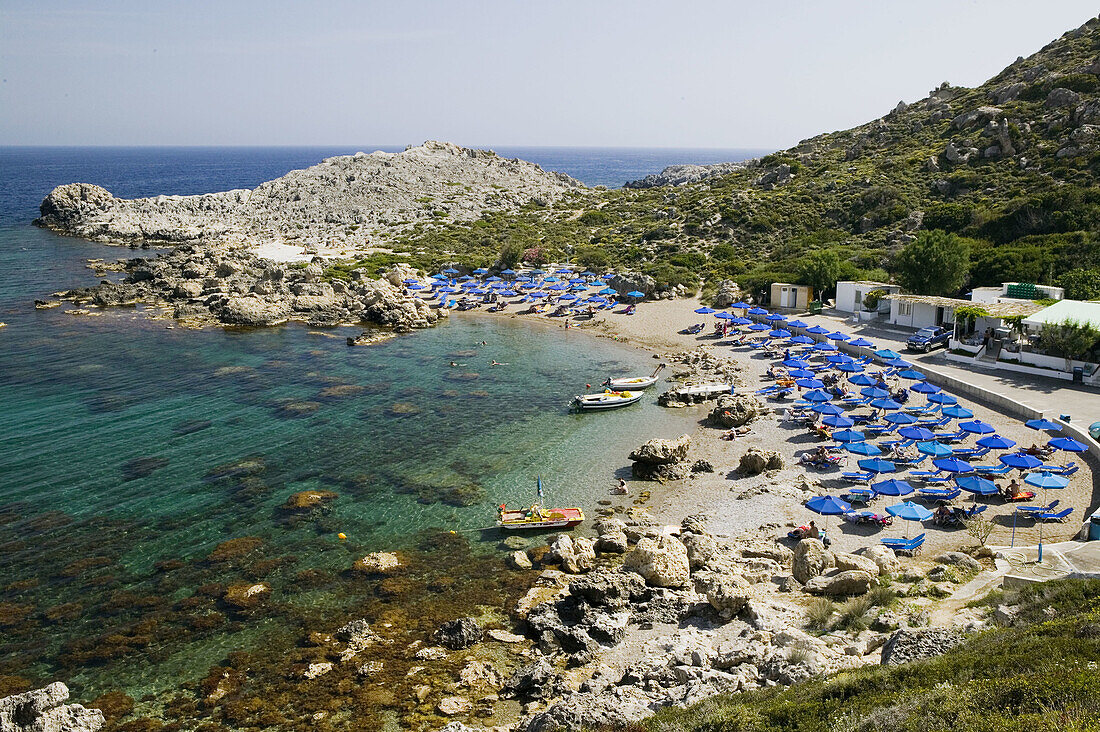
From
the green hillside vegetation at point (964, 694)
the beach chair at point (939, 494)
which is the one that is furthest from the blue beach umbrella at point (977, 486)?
the green hillside vegetation at point (964, 694)

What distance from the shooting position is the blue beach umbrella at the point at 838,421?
98.0 feet

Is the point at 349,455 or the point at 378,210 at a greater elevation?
the point at 378,210

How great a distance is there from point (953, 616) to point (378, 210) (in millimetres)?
94381

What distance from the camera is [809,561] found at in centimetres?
2031

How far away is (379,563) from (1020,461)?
22938 mm

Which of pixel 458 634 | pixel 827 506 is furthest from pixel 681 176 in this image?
pixel 458 634

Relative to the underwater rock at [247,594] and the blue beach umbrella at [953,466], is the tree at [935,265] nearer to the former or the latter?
the blue beach umbrella at [953,466]

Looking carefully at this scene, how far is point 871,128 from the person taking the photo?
94.1 metres

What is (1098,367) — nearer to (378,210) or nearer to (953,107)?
(953,107)

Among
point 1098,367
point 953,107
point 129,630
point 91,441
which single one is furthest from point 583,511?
point 953,107

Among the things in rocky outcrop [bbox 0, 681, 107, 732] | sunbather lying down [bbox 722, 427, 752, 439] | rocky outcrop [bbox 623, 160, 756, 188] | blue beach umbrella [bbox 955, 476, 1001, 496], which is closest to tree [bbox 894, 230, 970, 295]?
sunbather lying down [bbox 722, 427, 752, 439]

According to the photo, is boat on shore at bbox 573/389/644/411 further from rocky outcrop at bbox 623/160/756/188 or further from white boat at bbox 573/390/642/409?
rocky outcrop at bbox 623/160/756/188

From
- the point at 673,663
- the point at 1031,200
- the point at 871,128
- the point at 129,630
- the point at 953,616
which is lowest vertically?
the point at 129,630

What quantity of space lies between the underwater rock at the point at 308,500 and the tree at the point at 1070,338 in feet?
113
